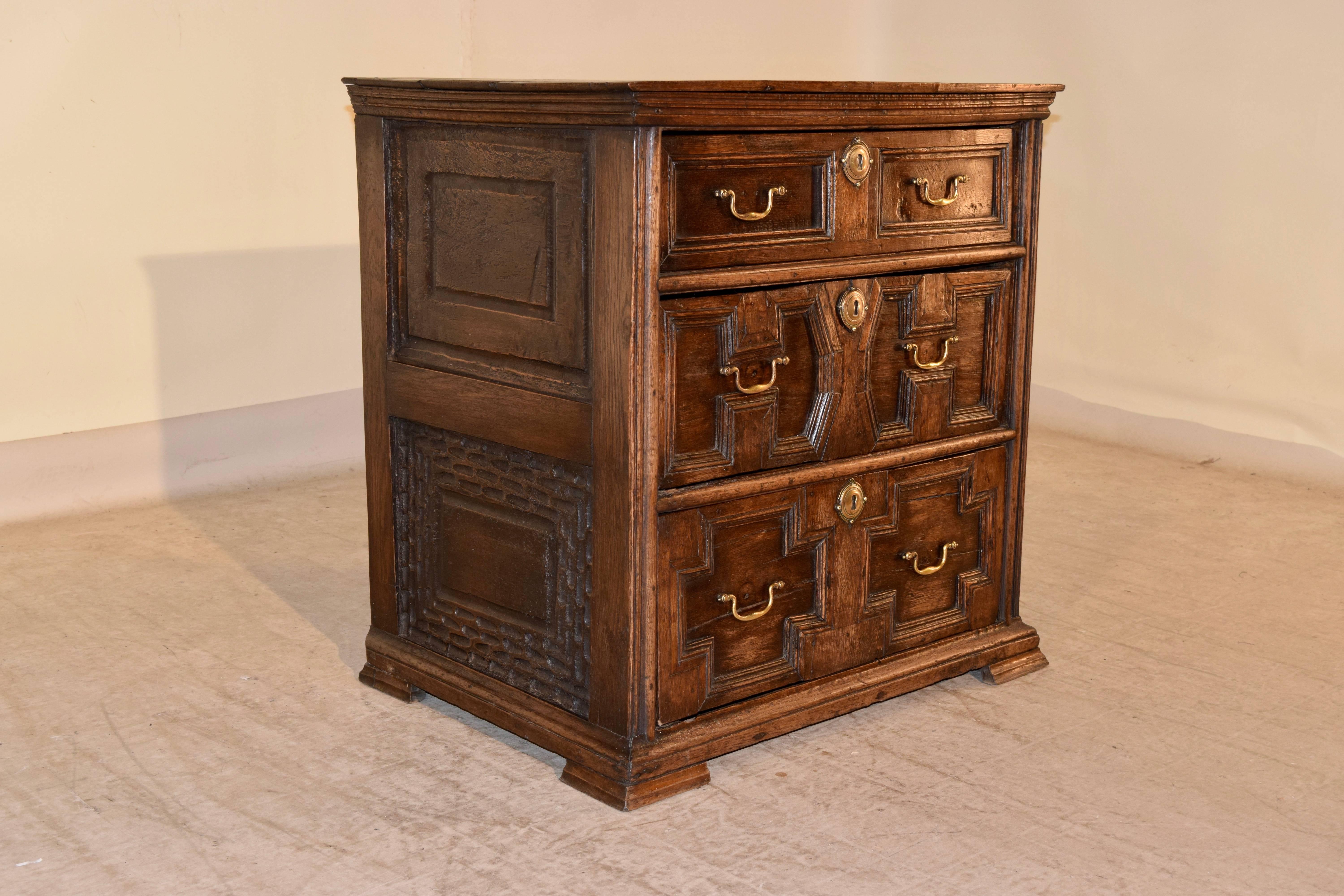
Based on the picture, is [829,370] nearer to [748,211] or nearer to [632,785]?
[748,211]

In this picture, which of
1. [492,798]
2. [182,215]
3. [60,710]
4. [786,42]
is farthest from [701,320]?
[786,42]

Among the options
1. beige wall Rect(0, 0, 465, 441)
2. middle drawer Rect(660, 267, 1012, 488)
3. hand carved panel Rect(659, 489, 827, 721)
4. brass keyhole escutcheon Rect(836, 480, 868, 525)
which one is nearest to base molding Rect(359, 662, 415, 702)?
hand carved panel Rect(659, 489, 827, 721)

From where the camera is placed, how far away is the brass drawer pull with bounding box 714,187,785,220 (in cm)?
201

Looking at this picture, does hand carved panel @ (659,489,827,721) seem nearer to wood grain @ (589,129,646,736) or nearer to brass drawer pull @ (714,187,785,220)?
wood grain @ (589,129,646,736)

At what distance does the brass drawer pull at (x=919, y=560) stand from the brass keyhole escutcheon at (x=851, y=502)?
0.15 meters

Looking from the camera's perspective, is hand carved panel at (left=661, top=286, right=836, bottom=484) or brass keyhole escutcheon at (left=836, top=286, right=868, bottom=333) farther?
brass keyhole escutcheon at (left=836, top=286, right=868, bottom=333)

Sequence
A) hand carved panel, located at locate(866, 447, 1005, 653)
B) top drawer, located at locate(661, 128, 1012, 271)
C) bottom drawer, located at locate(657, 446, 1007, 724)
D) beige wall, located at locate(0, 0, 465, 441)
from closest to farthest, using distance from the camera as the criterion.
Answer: top drawer, located at locate(661, 128, 1012, 271) < bottom drawer, located at locate(657, 446, 1007, 724) < hand carved panel, located at locate(866, 447, 1005, 653) < beige wall, located at locate(0, 0, 465, 441)

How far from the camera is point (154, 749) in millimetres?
2225

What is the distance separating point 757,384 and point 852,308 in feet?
0.71

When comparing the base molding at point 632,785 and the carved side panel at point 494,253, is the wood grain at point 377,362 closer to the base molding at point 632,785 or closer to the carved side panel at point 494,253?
the carved side panel at point 494,253

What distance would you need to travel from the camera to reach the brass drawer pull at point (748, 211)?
6.60 ft

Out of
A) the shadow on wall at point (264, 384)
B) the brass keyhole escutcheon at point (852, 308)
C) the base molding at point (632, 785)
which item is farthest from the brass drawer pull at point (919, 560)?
the shadow on wall at point (264, 384)

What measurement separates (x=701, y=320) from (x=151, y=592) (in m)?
1.56

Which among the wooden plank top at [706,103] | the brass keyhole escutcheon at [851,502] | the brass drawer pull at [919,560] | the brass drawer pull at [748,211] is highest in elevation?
the wooden plank top at [706,103]
